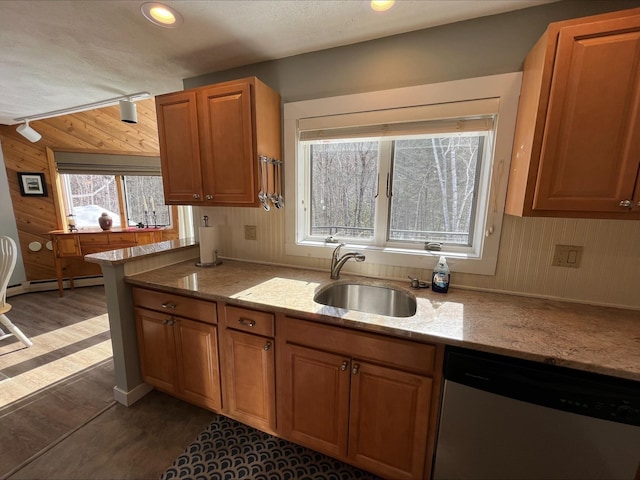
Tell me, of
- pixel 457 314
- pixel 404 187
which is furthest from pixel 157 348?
pixel 404 187

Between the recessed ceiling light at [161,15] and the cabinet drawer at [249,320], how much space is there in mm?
1515

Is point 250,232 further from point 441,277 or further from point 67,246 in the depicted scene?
point 67,246

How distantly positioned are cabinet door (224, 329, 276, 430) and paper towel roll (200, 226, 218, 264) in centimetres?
70

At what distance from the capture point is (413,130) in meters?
1.58

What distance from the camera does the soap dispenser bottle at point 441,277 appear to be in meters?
1.53

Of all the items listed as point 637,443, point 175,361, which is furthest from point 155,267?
point 637,443

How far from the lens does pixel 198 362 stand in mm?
1633

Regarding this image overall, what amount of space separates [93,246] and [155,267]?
2.82 meters

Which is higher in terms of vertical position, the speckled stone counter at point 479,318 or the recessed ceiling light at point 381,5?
the recessed ceiling light at point 381,5

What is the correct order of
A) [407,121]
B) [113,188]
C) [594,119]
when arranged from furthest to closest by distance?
[113,188]
[407,121]
[594,119]

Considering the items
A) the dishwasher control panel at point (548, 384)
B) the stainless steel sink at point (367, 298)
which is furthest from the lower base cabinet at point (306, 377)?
the stainless steel sink at point (367, 298)

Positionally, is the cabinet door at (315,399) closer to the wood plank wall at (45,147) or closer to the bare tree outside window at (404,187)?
the bare tree outside window at (404,187)

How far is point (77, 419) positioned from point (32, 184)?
3.68 m

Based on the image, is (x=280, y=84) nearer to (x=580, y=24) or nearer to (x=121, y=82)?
(x=121, y=82)
